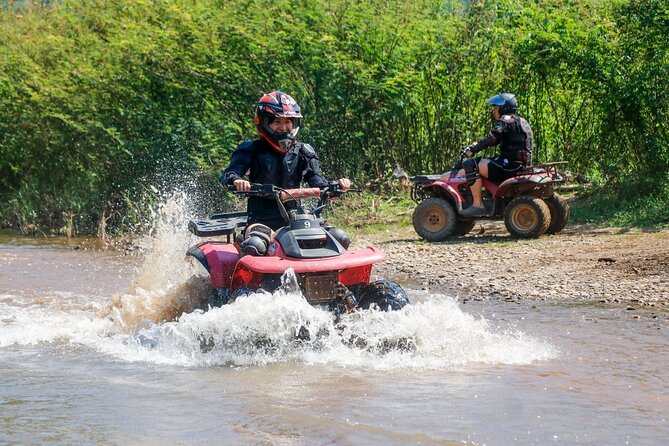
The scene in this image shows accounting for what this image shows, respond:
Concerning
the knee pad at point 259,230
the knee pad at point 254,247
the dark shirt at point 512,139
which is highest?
the dark shirt at point 512,139

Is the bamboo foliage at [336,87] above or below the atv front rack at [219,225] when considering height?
above

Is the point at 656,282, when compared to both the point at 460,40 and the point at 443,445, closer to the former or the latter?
the point at 443,445

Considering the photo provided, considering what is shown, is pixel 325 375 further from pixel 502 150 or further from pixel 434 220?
pixel 434 220

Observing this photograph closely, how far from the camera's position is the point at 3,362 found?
8.82 m

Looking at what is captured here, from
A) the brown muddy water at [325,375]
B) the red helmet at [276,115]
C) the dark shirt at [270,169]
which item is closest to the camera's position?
the brown muddy water at [325,375]

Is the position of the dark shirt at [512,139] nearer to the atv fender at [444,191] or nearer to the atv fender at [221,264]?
the atv fender at [444,191]

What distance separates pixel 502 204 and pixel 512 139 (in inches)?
37.9

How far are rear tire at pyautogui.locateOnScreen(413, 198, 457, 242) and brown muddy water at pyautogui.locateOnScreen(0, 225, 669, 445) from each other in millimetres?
4595

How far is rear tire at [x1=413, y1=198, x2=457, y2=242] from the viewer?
51.6 feet

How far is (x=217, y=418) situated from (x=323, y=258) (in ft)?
6.11

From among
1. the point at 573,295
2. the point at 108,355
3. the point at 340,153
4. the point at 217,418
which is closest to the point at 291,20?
the point at 340,153

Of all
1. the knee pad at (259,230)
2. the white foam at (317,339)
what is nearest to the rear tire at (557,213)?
the white foam at (317,339)

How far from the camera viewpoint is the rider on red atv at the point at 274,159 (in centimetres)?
894

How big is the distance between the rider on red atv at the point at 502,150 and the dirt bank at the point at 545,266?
2.64 ft
